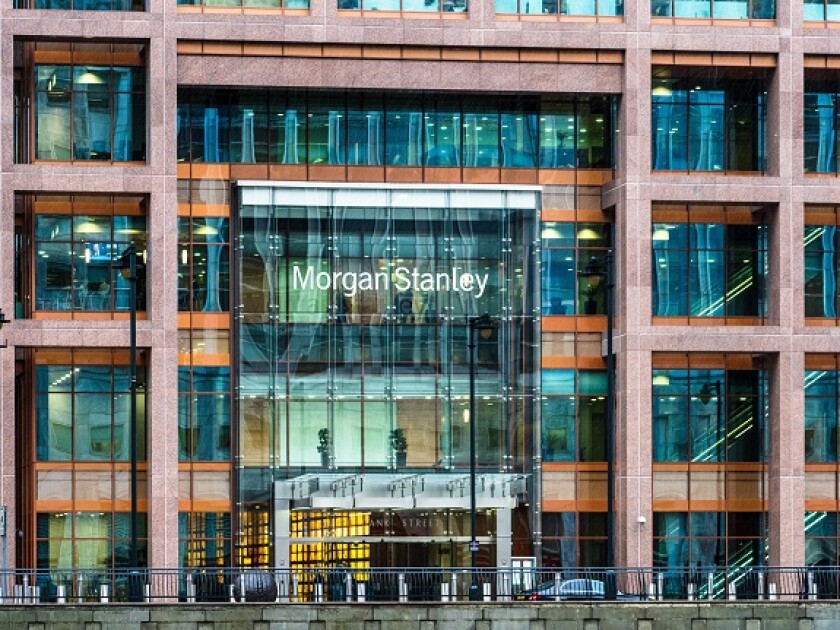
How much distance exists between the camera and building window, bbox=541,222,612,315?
73.8 metres

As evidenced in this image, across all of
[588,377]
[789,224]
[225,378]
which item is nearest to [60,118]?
[225,378]

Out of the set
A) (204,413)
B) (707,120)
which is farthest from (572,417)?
(204,413)

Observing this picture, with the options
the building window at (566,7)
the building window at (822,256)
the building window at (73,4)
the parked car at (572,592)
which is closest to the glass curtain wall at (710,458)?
the building window at (822,256)

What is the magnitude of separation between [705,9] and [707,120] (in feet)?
12.9

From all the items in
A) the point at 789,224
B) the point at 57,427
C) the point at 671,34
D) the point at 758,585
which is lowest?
the point at 758,585

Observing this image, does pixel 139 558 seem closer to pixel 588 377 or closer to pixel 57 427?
pixel 57 427

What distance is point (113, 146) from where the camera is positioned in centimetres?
7119

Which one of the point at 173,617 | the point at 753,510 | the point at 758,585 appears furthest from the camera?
the point at 753,510

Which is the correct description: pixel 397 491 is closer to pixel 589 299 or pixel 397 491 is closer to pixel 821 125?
pixel 589 299

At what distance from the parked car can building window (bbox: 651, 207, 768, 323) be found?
1322cm

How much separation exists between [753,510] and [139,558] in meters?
21.6

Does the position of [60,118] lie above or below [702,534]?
above

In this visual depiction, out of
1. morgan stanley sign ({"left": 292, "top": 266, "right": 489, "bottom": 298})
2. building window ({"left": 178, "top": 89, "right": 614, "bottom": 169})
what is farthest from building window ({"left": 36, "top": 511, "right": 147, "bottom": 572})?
Answer: building window ({"left": 178, "top": 89, "right": 614, "bottom": 169})

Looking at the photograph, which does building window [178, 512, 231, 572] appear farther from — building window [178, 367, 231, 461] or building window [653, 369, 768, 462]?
building window [653, 369, 768, 462]
